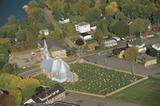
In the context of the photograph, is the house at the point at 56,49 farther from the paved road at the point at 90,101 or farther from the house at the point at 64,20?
the house at the point at 64,20

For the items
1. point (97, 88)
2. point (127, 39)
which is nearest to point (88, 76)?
point (97, 88)

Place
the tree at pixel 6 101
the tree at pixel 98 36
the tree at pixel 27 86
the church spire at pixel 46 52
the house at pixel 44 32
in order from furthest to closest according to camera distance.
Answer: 1. the house at pixel 44 32
2. the tree at pixel 98 36
3. the church spire at pixel 46 52
4. the tree at pixel 27 86
5. the tree at pixel 6 101

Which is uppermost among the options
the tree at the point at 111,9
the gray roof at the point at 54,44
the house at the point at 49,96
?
the tree at the point at 111,9

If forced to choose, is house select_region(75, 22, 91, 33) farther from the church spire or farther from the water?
the water

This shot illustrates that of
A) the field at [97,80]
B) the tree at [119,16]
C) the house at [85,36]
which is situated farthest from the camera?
the tree at [119,16]

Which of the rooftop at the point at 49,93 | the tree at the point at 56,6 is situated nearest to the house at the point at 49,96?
the rooftop at the point at 49,93
